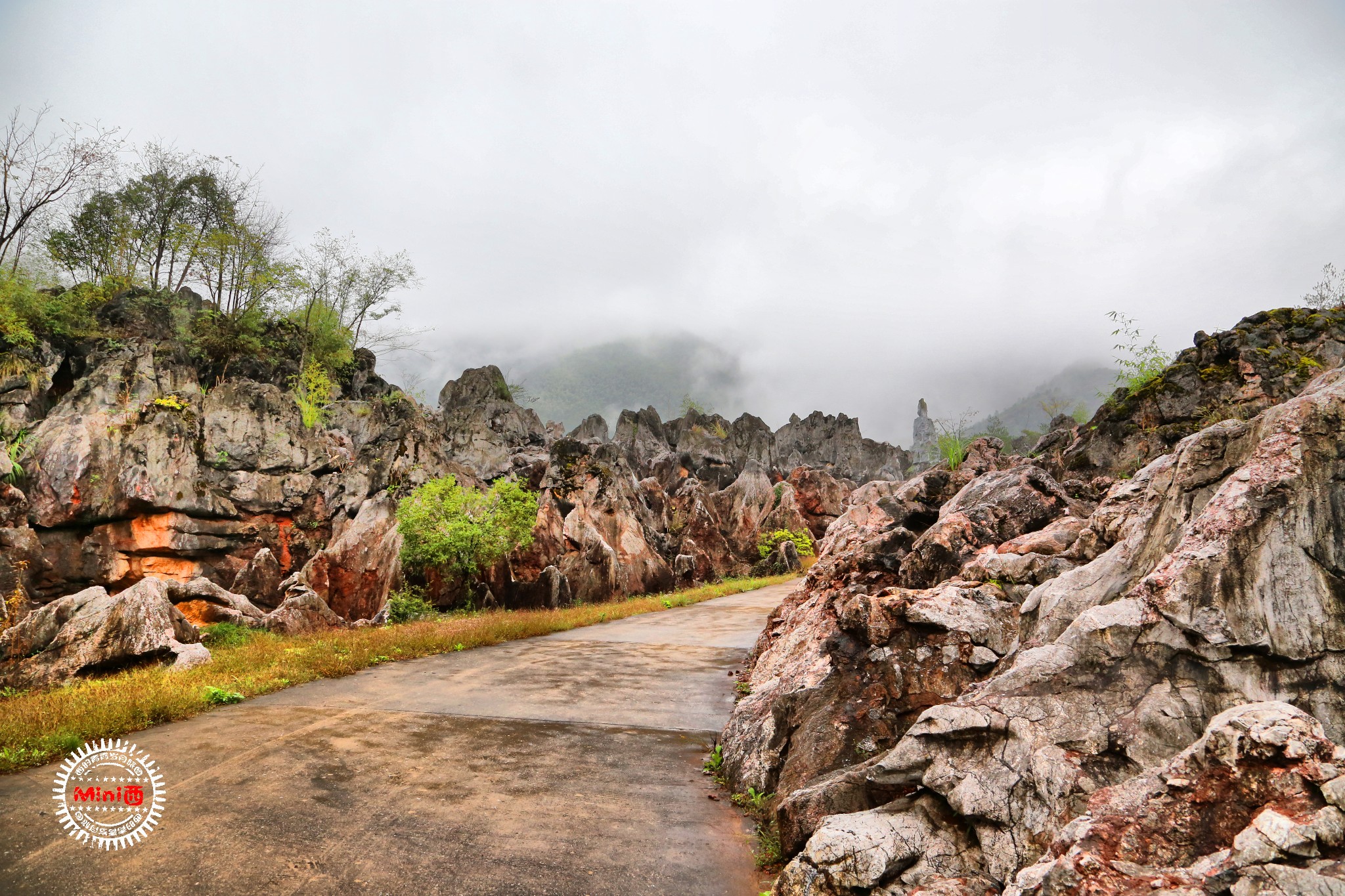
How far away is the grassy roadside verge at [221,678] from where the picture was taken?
629 cm

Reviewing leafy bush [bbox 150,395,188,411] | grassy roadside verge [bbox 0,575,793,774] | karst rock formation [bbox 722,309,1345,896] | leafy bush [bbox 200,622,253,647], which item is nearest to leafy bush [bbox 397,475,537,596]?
grassy roadside verge [bbox 0,575,793,774]

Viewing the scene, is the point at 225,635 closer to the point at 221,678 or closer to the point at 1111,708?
the point at 221,678

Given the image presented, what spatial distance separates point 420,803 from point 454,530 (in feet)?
45.4

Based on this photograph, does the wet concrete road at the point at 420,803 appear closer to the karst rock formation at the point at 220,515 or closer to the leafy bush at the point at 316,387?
the karst rock formation at the point at 220,515

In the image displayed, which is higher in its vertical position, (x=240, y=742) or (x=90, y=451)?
(x=90, y=451)

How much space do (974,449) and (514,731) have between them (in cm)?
1116

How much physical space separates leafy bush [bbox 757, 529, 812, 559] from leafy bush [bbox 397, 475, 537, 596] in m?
17.8

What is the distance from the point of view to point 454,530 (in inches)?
716

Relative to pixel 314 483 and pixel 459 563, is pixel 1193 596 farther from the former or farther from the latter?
pixel 314 483

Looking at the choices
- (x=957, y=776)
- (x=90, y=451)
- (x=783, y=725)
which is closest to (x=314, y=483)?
(x=90, y=451)

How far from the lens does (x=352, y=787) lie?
17.4 ft

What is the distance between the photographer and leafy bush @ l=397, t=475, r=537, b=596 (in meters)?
18.2

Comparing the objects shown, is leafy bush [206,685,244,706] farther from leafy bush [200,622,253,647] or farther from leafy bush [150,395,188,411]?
leafy bush [150,395,188,411]

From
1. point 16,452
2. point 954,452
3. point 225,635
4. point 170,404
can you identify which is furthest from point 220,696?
point 170,404
